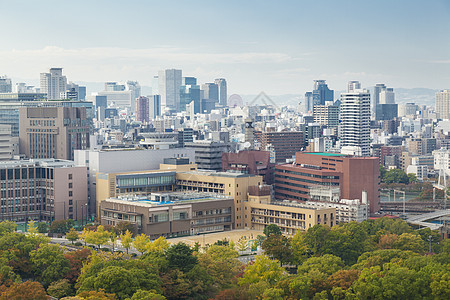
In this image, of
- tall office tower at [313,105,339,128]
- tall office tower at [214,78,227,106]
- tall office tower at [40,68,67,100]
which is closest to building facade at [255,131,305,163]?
tall office tower at [313,105,339,128]

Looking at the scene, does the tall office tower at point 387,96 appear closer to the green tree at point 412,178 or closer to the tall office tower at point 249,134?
the green tree at point 412,178

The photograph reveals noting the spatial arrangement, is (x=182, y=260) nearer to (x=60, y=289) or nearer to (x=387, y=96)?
Result: (x=60, y=289)

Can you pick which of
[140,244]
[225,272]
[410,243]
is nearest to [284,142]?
[410,243]

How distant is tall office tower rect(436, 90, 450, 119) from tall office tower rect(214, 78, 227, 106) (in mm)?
59711

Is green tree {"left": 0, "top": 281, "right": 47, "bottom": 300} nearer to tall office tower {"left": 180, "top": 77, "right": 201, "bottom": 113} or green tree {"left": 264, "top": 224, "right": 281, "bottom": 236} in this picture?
green tree {"left": 264, "top": 224, "right": 281, "bottom": 236}

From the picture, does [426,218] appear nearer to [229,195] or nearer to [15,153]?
[229,195]

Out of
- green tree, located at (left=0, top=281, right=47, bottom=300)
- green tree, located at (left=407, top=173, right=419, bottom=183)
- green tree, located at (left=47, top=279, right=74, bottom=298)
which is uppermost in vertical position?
green tree, located at (left=0, top=281, right=47, bottom=300)

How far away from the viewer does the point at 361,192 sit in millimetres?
47125

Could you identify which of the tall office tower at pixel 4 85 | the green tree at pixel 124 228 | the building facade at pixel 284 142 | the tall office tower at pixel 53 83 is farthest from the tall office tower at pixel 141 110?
the green tree at pixel 124 228

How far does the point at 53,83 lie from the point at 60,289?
11166 cm

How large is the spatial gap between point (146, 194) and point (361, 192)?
1277 centimetres

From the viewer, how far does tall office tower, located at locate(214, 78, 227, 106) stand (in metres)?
193

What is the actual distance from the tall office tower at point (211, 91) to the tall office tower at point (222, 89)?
57.5 inches

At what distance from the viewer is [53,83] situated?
134250mm
